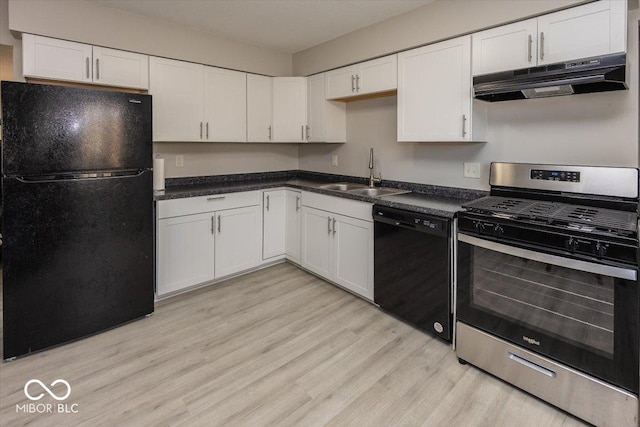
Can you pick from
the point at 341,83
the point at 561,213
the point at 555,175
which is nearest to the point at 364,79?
the point at 341,83

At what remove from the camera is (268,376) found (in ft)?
6.60

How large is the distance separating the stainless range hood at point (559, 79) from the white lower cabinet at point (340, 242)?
1179 millimetres

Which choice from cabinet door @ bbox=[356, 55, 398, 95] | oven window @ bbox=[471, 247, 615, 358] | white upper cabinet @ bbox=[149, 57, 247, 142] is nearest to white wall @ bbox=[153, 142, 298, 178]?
white upper cabinet @ bbox=[149, 57, 247, 142]

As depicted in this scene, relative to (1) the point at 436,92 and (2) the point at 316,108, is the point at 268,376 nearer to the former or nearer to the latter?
(1) the point at 436,92

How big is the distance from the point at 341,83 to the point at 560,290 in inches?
102

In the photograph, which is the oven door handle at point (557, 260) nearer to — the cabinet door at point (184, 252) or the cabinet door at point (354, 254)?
the cabinet door at point (354, 254)

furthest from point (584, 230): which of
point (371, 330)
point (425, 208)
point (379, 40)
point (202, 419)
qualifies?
point (379, 40)

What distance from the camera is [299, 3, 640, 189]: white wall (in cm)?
201

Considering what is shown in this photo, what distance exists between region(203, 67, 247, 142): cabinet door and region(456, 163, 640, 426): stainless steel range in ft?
8.12

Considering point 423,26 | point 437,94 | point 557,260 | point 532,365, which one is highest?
point 423,26

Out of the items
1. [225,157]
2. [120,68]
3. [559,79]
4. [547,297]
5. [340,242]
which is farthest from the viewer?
[225,157]

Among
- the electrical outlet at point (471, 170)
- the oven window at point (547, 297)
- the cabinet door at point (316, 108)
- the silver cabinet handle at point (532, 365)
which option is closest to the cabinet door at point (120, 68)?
the cabinet door at point (316, 108)

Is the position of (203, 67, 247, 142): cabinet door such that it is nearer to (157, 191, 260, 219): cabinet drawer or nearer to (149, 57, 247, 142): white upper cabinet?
(149, 57, 247, 142): white upper cabinet

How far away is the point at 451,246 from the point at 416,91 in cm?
127
